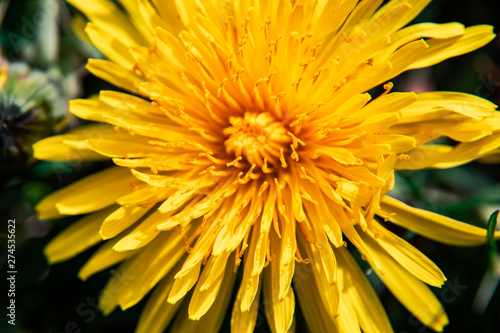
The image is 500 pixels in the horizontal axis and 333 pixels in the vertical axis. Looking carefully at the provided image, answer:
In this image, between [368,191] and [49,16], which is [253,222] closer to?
[368,191]

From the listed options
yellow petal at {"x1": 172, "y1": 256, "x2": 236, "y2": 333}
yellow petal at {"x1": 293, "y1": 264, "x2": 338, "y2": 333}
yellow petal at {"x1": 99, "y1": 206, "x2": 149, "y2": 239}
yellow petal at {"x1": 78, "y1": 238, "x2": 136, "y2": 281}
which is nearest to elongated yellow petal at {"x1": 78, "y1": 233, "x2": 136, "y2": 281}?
yellow petal at {"x1": 78, "y1": 238, "x2": 136, "y2": 281}

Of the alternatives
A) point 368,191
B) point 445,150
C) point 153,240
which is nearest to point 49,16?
point 153,240

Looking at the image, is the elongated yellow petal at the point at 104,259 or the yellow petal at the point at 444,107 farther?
the elongated yellow petal at the point at 104,259

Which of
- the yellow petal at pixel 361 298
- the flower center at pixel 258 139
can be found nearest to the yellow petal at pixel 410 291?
the yellow petal at pixel 361 298

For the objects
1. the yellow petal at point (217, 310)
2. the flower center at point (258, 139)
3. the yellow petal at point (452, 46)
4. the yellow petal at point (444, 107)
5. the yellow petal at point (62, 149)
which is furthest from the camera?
the yellow petal at point (62, 149)

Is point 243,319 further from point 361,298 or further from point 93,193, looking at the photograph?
point 93,193

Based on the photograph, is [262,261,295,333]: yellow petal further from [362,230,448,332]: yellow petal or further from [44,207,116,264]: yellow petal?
[44,207,116,264]: yellow petal

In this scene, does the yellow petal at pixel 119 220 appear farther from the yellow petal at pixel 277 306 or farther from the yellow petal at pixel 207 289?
the yellow petal at pixel 277 306

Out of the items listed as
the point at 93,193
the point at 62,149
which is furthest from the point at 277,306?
the point at 62,149
